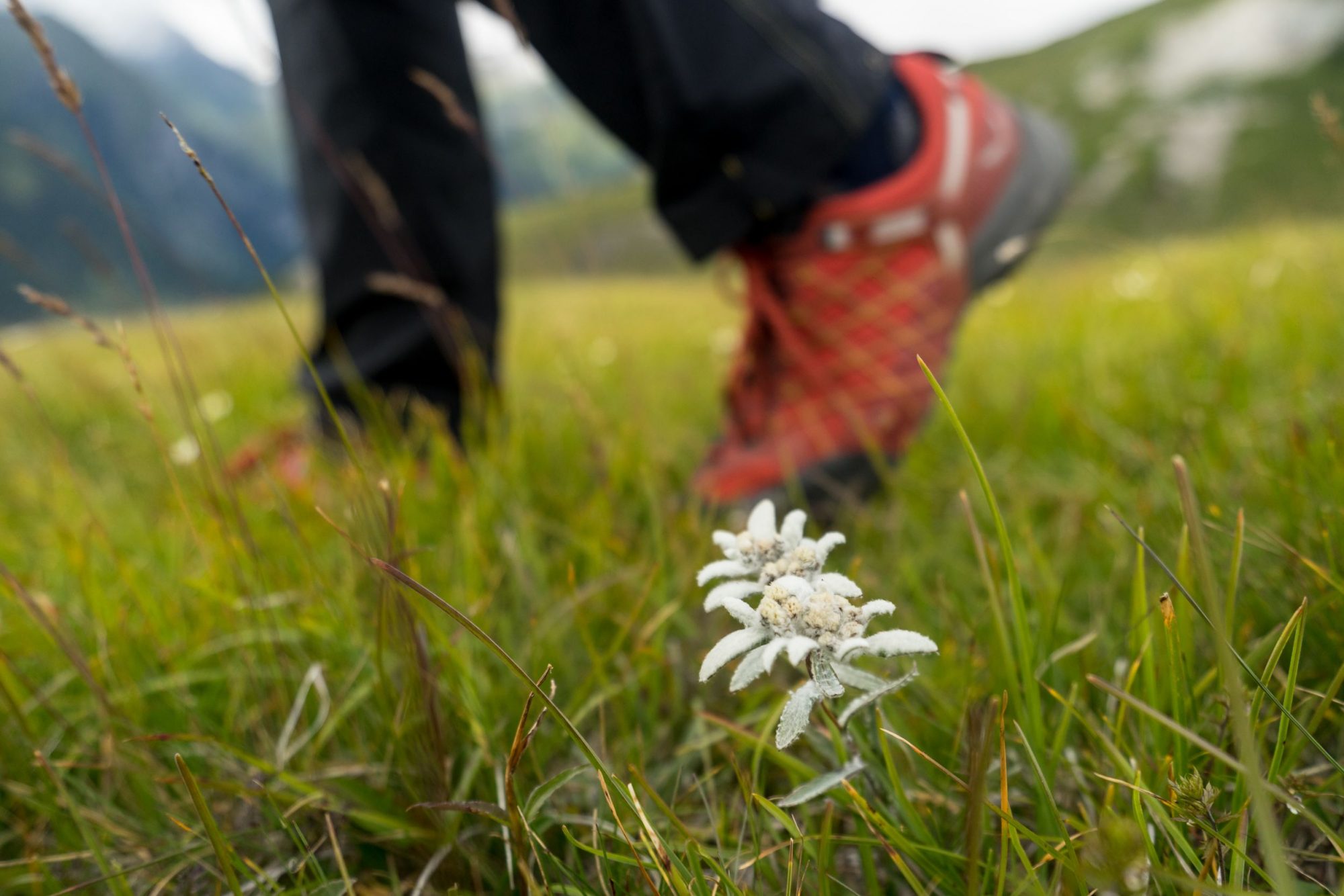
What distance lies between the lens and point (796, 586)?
0.56 m

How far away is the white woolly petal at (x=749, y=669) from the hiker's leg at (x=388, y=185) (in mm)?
1400

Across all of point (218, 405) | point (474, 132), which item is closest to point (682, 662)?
point (474, 132)

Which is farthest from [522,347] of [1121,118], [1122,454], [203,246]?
[203,246]

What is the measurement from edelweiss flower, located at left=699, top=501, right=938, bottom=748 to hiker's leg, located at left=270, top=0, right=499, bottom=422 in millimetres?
1370

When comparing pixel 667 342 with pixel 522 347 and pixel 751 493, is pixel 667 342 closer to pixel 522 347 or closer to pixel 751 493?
pixel 522 347

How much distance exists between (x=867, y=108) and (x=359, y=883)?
161cm

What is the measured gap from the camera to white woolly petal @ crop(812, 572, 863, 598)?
0.56 m

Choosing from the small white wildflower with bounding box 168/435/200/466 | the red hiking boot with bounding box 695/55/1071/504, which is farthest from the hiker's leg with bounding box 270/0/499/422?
the red hiking boot with bounding box 695/55/1071/504

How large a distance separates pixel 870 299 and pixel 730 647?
1352 millimetres

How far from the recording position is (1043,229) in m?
2.13

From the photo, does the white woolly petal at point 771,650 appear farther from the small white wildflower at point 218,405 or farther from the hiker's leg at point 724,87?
the small white wildflower at point 218,405

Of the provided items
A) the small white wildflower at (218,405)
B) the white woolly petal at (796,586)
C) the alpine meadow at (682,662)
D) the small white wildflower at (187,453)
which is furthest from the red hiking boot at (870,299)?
the small white wildflower at (218,405)

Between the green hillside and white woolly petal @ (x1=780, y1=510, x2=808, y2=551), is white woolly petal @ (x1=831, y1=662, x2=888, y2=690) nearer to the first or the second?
white woolly petal @ (x1=780, y1=510, x2=808, y2=551)

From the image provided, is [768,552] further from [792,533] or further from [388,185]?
[388,185]
